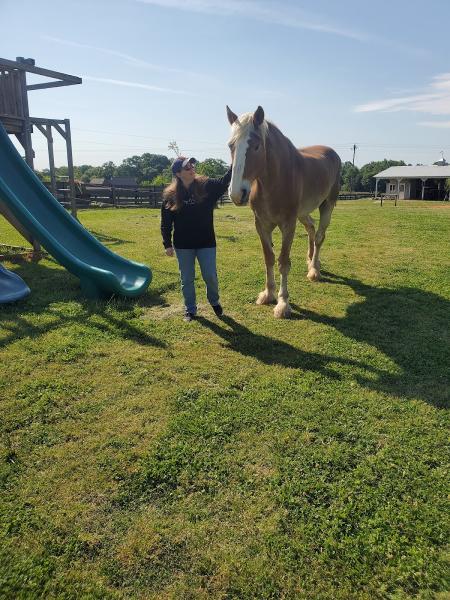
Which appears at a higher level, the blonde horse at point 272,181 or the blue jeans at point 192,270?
the blonde horse at point 272,181

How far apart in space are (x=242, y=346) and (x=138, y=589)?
2.78 meters

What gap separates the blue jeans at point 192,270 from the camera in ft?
16.7

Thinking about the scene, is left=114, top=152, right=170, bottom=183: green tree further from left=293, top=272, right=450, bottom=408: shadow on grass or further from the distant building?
left=293, top=272, right=450, bottom=408: shadow on grass

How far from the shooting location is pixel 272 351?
4.39 m

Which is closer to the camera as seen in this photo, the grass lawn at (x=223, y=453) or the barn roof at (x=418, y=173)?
the grass lawn at (x=223, y=453)

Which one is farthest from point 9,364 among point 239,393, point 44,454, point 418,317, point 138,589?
point 418,317

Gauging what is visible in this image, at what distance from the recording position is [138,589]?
192cm

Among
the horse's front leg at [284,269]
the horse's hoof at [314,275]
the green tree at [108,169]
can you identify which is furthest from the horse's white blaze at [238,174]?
the green tree at [108,169]

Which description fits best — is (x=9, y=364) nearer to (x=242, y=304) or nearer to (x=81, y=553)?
(x=81, y=553)

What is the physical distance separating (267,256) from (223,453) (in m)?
3.41

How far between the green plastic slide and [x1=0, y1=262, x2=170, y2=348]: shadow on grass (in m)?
0.23

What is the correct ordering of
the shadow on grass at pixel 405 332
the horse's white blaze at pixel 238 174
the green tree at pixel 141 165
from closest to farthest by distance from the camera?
the shadow on grass at pixel 405 332 → the horse's white blaze at pixel 238 174 → the green tree at pixel 141 165

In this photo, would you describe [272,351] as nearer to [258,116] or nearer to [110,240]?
[258,116]

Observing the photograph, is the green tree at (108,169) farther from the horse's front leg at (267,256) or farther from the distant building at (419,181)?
the horse's front leg at (267,256)
